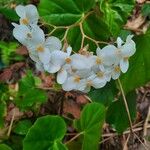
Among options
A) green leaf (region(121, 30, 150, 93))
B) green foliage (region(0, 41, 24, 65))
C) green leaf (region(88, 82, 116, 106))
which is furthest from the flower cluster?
green foliage (region(0, 41, 24, 65))

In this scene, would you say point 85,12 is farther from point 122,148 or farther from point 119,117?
point 122,148

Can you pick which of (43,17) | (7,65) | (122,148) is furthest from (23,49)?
(43,17)

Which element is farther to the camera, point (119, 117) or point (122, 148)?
point (122, 148)

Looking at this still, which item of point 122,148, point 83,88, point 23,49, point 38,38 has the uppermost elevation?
point 38,38

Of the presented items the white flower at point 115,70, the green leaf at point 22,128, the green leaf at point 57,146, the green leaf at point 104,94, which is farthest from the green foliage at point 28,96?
the white flower at point 115,70

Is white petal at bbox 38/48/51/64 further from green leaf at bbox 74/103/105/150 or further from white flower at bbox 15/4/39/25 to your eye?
green leaf at bbox 74/103/105/150

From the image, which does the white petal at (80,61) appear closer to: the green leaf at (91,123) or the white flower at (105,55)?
the white flower at (105,55)
